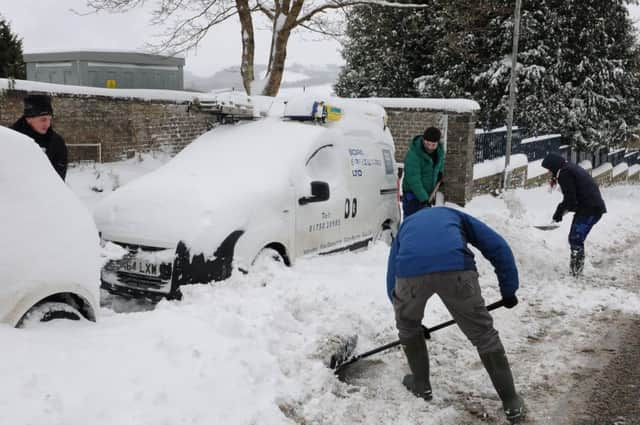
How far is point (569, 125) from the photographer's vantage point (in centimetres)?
2106

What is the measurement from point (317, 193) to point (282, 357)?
2.22m

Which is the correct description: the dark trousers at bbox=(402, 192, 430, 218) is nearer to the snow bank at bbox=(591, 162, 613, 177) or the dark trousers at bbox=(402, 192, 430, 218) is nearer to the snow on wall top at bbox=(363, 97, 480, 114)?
the snow on wall top at bbox=(363, 97, 480, 114)

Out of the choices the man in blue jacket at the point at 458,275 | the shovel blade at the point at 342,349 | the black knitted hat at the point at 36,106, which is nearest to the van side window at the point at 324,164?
the shovel blade at the point at 342,349

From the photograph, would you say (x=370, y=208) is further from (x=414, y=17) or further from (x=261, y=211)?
(x=414, y=17)

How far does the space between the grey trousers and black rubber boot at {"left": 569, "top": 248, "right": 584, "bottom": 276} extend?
181 inches

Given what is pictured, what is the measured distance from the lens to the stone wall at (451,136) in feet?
40.9

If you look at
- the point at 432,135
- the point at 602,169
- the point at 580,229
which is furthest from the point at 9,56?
the point at 602,169

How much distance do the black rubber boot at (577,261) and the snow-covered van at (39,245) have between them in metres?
6.36

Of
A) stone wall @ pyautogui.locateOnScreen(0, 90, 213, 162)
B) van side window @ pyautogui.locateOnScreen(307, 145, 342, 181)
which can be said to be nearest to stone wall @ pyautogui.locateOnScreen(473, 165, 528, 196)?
stone wall @ pyautogui.locateOnScreen(0, 90, 213, 162)

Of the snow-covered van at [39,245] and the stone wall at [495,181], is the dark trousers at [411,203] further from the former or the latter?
the stone wall at [495,181]

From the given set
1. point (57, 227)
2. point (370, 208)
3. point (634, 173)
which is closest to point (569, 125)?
point (634, 173)

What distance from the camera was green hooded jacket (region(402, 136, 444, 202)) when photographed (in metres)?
8.01

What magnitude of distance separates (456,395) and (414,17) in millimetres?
18702

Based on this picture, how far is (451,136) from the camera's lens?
1254 cm
